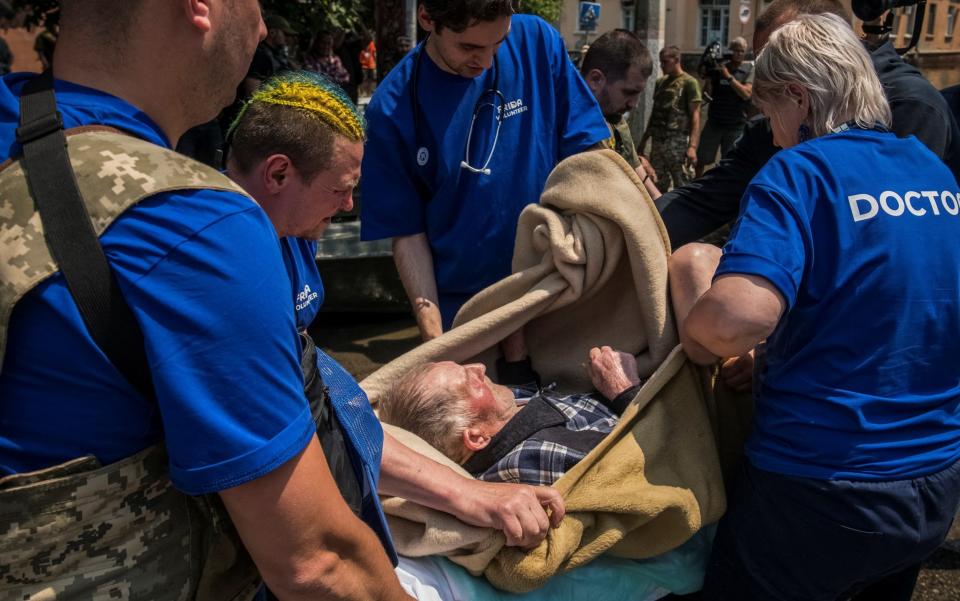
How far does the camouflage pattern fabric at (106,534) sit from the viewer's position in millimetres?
1084

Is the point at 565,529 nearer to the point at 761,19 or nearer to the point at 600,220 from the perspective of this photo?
the point at 600,220

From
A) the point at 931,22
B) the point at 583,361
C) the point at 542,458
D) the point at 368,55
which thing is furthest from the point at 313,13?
the point at 931,22

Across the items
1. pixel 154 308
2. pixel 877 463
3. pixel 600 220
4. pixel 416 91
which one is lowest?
pixel 877 463

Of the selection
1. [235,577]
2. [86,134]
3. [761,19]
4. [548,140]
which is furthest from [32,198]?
[761,19]

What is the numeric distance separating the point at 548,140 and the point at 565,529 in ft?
4.70

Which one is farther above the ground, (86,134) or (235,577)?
(86,134)

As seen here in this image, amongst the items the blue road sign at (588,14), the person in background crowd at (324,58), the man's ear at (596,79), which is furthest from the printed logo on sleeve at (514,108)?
the blue road sign at (588,14)

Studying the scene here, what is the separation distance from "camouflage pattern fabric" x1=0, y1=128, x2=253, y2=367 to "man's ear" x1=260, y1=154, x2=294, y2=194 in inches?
25.3

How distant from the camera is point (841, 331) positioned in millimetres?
1890

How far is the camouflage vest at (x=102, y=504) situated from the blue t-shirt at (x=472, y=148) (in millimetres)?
1739

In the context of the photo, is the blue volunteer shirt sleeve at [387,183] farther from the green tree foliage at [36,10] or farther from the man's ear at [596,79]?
the green tree foliage at [36,10]

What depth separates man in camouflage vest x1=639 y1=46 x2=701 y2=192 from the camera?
9570 millimetres

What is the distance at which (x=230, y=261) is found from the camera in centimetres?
104

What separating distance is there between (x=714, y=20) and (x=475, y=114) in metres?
39.6
